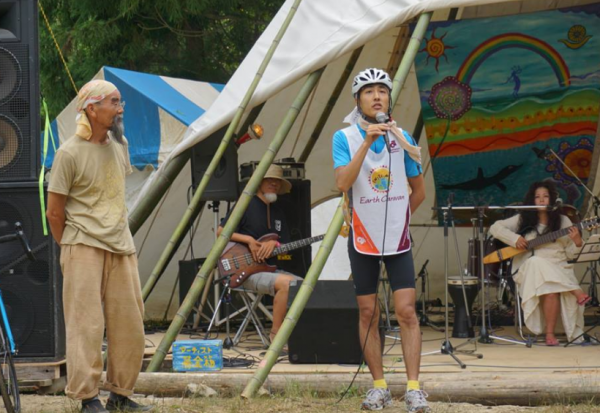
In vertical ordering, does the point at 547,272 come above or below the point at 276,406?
above


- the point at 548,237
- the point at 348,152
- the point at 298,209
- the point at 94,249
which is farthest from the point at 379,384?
the point at 298,209

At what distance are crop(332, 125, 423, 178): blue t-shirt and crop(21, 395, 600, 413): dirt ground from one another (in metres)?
1.21

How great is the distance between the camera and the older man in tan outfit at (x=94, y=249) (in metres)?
4.85

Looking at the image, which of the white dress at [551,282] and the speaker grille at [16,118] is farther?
the white dress at [551,282]

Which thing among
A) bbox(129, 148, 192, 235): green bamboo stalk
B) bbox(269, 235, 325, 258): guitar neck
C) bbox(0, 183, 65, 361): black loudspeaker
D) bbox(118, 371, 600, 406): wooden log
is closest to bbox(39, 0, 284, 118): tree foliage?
bbox(129, 148, 192, 235): green bamboo stalk

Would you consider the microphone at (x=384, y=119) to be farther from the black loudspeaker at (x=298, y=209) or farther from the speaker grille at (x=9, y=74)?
the black loudspeaker at (x=298, y=209)

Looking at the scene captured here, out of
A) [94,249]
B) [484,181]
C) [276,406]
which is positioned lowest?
[276,406]

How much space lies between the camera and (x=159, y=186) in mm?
7820

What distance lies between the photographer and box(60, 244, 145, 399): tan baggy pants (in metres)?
4.85

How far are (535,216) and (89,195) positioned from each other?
4.09 m

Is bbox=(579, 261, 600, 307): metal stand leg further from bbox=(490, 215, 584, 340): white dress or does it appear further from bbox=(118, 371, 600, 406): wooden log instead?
bbox=(118, 371, 600, 406): wooden log

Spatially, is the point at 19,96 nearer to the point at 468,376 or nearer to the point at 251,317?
the point at 251,317

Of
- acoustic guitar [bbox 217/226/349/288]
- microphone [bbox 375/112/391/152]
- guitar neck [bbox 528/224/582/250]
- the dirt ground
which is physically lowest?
the dirt ground

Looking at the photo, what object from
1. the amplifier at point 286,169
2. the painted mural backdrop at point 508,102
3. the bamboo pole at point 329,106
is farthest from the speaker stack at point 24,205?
the painted mural backdrop at point 508,102
